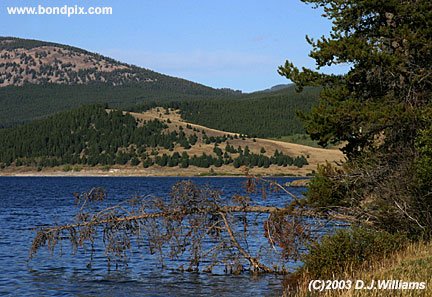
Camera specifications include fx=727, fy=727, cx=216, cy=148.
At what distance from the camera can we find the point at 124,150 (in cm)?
18438

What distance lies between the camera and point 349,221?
24.1m

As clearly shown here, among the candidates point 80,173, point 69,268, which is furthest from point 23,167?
point 69,268

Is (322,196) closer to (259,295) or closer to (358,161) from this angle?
(358,161)

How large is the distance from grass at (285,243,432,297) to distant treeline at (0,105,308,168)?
149 m

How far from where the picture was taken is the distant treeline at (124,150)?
573 ft

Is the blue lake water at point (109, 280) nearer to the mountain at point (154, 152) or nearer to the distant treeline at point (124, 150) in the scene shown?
the mountain at point (154, 152)

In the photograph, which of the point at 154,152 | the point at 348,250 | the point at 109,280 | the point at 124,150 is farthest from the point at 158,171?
the point at 348,250

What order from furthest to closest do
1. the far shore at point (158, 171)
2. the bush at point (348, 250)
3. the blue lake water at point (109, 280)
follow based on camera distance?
the far shore at point (158, 171) → the blue lake water at point (109, 280) → the bush at point (348, 250)

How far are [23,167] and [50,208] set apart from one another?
122 meters

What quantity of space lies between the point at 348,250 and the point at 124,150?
543 feet

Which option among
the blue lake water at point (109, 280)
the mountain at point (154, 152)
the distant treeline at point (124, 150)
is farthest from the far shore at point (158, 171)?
the blue lake water at point (109, 280)

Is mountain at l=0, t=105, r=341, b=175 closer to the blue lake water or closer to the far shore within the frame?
the far shore

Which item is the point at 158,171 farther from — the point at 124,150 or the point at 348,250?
the point at 348,250

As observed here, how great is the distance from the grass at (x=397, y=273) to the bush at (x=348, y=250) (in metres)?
0.33
